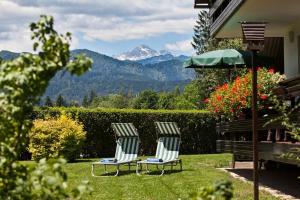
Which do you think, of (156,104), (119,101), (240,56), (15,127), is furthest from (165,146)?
(119,101)

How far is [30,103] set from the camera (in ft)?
8.13

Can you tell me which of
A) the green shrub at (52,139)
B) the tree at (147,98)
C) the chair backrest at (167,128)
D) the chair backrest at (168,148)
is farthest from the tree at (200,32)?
the chair backrest at (168,148)

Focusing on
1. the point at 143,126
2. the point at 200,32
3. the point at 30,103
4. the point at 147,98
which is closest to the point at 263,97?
the point at 30,103

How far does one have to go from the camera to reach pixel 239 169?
1259 cm

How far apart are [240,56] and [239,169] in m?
2.62

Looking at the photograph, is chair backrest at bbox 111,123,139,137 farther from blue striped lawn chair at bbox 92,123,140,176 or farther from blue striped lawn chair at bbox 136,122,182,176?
blue striped lawn chair at bbox 136,122,182,176

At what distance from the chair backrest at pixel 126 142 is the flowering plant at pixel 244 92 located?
7.94 ft

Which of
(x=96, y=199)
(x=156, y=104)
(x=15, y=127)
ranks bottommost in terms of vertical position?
(x=96, y=199)

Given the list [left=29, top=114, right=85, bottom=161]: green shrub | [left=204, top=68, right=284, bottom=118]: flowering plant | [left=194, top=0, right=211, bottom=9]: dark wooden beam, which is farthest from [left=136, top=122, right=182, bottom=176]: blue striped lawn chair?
[left=194, top=0, right=211, bottom=9]: dark wooden beam

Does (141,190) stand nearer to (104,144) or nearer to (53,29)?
(53,29)

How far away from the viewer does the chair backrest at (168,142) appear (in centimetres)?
1275

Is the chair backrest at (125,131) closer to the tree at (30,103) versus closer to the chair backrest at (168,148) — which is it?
the chair backrest at (168,148)

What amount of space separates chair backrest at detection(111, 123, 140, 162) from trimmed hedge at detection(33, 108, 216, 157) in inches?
219

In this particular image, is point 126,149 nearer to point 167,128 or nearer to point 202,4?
point 167,128
